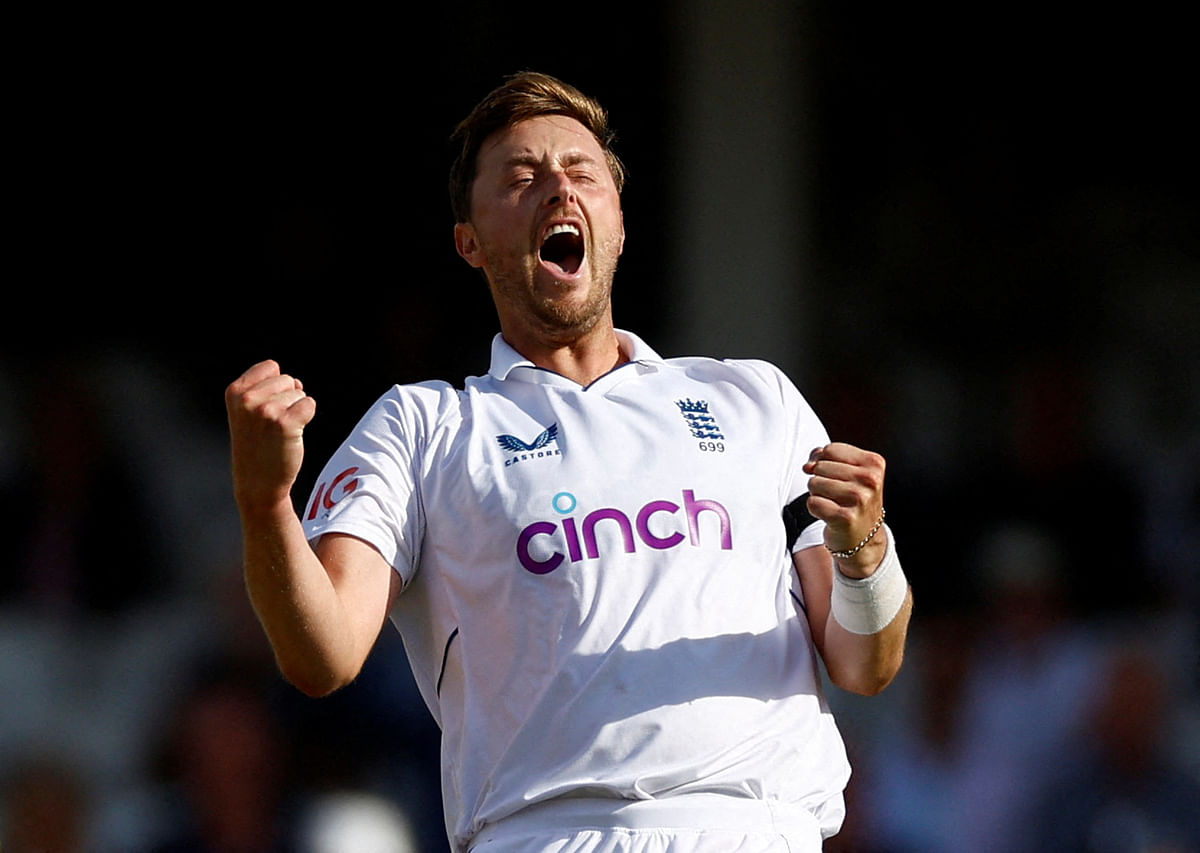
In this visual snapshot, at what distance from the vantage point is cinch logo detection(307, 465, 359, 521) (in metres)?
2.57

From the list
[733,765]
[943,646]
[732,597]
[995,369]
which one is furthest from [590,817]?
[995,369]

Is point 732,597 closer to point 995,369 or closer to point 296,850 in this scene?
point 296,850

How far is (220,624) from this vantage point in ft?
15.9

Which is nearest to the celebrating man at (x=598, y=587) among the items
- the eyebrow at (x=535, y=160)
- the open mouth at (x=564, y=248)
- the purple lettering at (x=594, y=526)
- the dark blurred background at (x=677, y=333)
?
the purple lettering at (x=594, y=526)

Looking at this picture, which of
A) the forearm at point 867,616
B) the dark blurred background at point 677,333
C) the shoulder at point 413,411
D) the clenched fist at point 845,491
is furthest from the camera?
the dark blurred background at point 677,333

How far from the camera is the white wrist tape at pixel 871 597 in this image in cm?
247

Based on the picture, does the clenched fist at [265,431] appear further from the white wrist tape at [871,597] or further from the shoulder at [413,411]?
the white wrist tape at [871,597]

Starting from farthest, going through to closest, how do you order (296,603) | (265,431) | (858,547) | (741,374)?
1. (741,374)
2. (858,547)
3. (296,603)
4. (265,431)

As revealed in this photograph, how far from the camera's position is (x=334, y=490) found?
8.53 feet

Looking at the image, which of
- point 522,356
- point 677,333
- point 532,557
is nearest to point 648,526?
point 532,557

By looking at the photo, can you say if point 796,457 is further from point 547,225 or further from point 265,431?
point 265,431

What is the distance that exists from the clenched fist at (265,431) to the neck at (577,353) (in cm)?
78

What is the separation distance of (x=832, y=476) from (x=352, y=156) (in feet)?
11.6

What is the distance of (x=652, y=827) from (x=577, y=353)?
0.94 m
